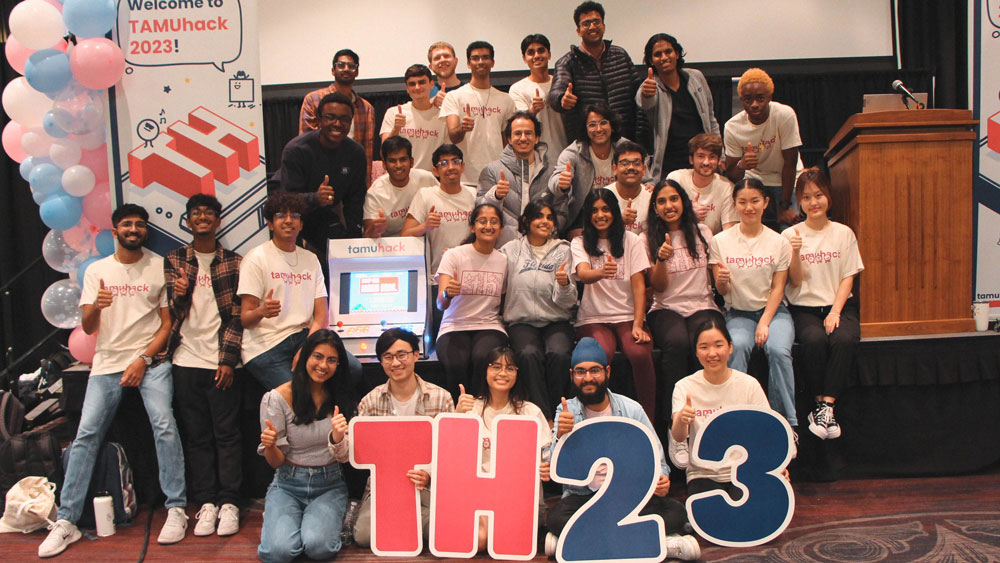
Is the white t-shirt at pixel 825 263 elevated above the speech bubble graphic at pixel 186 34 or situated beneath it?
situated beneath

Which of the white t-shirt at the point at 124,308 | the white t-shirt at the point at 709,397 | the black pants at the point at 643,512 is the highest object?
the white t-shirt at the point at 124,308

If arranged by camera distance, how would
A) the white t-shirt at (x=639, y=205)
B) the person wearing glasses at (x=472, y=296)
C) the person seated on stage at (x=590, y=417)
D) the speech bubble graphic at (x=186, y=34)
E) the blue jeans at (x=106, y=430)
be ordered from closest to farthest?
the person seated on stage at (x=590, y=417), the blue jeans at (x=106, y=430), the person wearing glasses at (x=472, y=296), the speech bubble graphic at (x=186, y=34), the white t-shirt at (x=639, y=205)

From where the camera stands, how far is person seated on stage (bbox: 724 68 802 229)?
490 cm

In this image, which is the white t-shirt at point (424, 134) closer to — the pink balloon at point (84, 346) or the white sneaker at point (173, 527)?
the pink balloon at point (84, 346)

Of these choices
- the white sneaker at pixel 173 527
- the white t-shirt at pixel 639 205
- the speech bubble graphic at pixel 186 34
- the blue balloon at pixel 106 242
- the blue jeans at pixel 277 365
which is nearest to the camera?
the white sneaker at pixel 173 527

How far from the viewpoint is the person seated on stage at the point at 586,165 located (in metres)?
4.75

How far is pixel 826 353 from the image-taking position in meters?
4.08

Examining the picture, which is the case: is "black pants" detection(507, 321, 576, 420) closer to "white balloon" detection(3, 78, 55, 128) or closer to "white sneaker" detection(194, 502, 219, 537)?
"white sneaker" detection(194, 502, 219, 537)

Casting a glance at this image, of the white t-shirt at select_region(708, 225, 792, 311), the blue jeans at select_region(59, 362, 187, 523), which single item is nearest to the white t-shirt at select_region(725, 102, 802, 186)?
the white t-shirt at select_region(708, 225, 792, 311)

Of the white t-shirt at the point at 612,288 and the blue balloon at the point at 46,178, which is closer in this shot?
the white t-shirt at the point at 612,288

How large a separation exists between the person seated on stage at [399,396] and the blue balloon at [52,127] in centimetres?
233

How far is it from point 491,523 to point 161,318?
6.88 feet

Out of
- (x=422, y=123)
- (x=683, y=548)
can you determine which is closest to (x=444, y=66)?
(x=422, y=123)

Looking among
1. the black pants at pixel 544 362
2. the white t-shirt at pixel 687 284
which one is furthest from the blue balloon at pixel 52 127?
the white t-shirt at pixel 687 284
